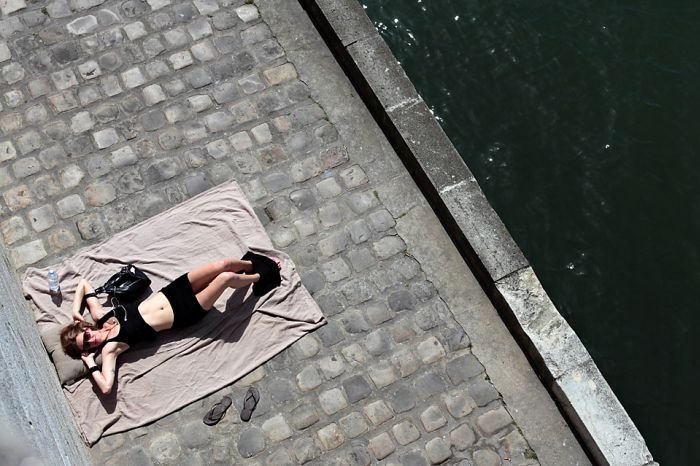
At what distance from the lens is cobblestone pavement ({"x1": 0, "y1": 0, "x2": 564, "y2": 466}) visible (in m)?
7.77

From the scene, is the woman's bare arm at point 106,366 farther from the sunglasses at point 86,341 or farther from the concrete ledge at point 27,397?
the concrete ledge at point 27,397

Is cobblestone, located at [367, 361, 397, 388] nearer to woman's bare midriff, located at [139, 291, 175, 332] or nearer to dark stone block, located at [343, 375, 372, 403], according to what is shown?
dark stone block, located at [343, 375, 372, 403]

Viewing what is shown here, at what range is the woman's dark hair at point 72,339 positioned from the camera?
7.81 meters

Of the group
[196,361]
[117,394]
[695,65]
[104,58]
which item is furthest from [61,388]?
[695,65]

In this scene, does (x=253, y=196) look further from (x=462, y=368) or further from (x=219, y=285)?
(x=462, y=368)

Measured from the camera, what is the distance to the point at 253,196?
8602mm

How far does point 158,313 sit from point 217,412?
0.97 m

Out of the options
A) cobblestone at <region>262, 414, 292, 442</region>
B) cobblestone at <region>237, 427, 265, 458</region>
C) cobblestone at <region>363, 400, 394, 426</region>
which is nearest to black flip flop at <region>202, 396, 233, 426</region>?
cobblestone at <region>237, 427, 265, 458</region>

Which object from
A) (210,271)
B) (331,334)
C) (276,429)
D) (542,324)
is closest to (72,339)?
(210,271)

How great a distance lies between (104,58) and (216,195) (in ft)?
6.23

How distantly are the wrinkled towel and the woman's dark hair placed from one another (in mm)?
248

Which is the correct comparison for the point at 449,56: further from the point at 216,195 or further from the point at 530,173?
the point at 216,195

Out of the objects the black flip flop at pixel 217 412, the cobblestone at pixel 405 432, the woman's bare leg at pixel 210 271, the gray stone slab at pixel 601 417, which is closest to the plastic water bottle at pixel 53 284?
the woman's bare leg at pixel 210 271

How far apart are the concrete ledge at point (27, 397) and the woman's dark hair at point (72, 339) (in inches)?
7.2
